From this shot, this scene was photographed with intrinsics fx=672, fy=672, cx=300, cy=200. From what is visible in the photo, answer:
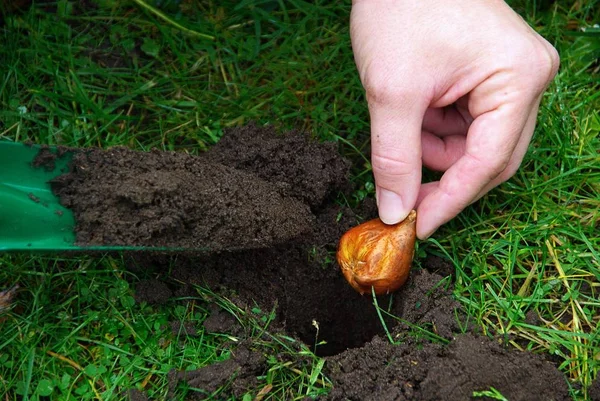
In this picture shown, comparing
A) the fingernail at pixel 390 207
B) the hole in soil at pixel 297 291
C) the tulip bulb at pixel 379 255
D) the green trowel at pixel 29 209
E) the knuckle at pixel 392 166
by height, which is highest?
the knuckle at pixel 392 166

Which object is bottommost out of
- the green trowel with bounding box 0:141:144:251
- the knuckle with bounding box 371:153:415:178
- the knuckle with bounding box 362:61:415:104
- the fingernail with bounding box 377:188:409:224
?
the fingernail with bounding box 377:188:409:224

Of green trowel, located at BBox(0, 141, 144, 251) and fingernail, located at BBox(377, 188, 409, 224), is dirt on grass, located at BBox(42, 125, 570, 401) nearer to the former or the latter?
green trowel, located at BBox(0, 141, 144, 251)

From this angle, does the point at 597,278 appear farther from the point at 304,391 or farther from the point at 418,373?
the point at 304,391

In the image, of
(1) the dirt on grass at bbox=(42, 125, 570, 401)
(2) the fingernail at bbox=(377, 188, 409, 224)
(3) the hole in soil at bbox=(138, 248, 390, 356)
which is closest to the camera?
(1) the dirt on grass at bbox=(42, 125, 570, 401)

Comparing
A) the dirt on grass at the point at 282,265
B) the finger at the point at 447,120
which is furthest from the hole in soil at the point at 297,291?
the finger at the point at 447,120

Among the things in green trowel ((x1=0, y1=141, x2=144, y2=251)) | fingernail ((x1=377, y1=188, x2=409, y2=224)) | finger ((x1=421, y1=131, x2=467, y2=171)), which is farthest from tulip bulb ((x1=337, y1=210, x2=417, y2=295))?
Result: green trowel ((x1=0, y1=141, x2=144, y2=251))

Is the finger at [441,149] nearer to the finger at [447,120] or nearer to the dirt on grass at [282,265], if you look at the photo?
the finger at [447,120]

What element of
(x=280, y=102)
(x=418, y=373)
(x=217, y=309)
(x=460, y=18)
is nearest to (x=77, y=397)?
(x=217, y=309)
